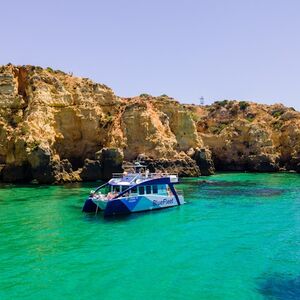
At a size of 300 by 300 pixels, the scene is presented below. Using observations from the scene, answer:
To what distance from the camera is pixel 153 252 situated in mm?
24766

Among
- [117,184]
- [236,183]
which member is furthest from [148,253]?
[236,183]

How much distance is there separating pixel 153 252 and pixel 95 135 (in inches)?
1825

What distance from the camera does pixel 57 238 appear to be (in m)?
28.0

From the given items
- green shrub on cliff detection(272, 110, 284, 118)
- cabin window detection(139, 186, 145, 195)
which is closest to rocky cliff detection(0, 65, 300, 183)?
green shrub on cliff detection(272, 110, 284, 118)

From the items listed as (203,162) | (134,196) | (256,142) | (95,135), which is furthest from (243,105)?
(134,196)

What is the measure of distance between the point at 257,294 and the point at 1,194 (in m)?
36.5

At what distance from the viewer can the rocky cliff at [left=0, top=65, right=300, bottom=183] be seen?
200 ft

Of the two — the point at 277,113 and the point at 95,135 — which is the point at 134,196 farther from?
the point at 277,113

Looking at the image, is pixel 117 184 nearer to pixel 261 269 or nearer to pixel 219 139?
pixel 261 269

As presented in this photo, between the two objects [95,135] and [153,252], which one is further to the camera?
[95,135]

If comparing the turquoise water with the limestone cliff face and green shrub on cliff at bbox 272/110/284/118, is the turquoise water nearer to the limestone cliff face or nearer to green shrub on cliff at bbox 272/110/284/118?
the limestone cliff face

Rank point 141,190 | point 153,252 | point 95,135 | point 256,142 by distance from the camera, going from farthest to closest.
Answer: point 256,142
point 95,135
point 141,190
point 153,252

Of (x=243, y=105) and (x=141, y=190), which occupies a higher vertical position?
(x=243, y=105)

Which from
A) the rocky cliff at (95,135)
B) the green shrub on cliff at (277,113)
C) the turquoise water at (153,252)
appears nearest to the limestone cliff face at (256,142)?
the rocky cliff at (95,135)
